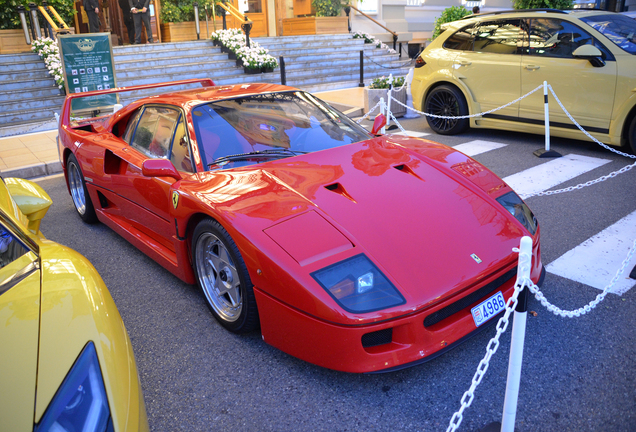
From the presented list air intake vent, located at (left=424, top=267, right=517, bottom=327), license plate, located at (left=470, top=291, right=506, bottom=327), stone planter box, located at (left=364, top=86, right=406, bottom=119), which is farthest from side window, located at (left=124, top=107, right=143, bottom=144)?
stone planter box, located at (left=364, top=86, right=406, bottom=119)

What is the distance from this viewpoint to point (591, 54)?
6.18m

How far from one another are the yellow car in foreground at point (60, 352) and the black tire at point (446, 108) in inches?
273

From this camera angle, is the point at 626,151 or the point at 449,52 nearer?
the point at 626,151

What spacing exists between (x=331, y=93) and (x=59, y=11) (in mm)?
8853

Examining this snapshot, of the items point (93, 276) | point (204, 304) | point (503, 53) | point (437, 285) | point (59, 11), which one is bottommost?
point (204, 304)

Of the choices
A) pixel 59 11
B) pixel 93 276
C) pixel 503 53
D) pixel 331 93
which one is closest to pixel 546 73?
pixel 503 53

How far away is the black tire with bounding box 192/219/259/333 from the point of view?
8.98 ft

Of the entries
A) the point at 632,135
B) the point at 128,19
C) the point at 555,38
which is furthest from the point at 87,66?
the point at 632,135

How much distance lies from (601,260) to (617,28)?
4.27 metres

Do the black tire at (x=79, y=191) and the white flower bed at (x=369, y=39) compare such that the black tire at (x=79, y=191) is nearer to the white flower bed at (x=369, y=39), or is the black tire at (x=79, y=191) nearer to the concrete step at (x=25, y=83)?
the concrete step at (x=25, y=83)

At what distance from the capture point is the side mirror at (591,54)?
20.3 feet

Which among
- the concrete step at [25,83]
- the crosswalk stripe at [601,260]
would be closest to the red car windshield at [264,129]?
the crosswalk stripe at [601,260]

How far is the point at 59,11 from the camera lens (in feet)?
50.1

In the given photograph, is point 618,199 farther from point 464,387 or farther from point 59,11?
point 59,11
